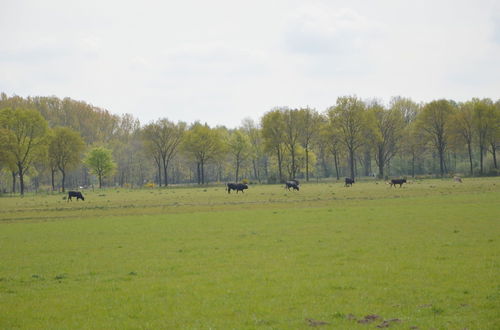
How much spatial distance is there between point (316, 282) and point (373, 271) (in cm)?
229

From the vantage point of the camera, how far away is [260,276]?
1480 centimetres

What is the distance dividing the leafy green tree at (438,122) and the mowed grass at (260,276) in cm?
8136

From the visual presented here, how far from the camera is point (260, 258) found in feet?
57.9

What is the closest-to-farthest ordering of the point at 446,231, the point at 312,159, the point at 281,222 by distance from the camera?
1. the point at 446,231
2. the point at 281,222
3. the point at 312,159

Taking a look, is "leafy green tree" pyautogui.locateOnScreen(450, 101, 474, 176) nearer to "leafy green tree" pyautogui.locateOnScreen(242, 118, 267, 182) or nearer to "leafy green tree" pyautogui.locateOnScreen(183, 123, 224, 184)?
"leafy green tree" pyautogui.locateOnScreen(242, 118, 267, 182)


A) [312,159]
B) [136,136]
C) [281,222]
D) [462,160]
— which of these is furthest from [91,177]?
[281,222]

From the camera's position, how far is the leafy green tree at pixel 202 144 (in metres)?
113

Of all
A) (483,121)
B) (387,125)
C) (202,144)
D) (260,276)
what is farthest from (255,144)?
(260,276)

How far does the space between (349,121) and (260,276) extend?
92.4 meters

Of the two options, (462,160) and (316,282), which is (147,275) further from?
(462,160)

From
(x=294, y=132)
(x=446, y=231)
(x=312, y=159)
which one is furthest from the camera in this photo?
(x=312, y=159)

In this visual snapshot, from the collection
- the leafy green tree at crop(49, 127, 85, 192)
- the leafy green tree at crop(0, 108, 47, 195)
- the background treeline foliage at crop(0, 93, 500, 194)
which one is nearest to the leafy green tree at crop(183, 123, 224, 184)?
the background treeline foliage at crop(0, 93, 500, 194)

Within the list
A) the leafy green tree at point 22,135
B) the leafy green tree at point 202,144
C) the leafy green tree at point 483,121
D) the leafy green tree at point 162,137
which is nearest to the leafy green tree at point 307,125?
the leafy green tree at point 202,144

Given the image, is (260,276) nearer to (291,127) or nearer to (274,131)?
(274,131)
